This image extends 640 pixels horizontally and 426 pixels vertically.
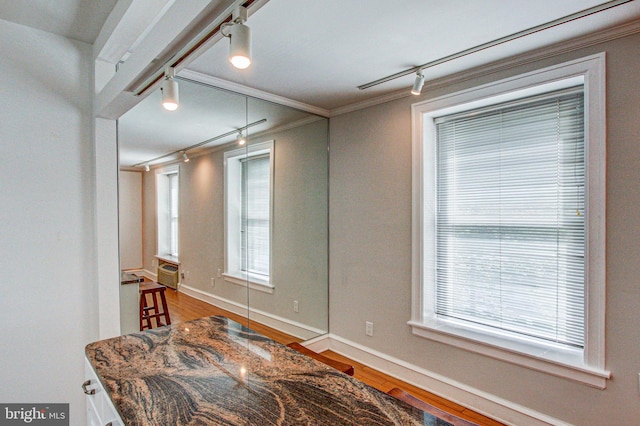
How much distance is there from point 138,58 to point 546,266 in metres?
2.68

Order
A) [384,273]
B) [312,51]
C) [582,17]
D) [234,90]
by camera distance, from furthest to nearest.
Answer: [384,273]
[234,90]
[312,51]
[582,17]

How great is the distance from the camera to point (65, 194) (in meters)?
1.97

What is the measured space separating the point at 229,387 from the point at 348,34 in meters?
1.87

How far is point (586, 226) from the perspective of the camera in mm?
2025

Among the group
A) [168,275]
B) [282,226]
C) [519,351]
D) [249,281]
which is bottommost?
[519,351]

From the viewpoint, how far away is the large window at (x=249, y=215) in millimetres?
2742

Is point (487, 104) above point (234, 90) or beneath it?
beneath

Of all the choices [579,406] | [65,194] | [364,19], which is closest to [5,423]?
[65,194]

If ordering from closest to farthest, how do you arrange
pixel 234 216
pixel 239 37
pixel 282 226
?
pixel 239 37 < pixel 234 216 < pixel 282 226

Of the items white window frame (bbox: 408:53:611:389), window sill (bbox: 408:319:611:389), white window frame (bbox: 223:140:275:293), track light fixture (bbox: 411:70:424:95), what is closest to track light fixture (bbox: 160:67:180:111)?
white window frame (bbox: 223:140:275:293)

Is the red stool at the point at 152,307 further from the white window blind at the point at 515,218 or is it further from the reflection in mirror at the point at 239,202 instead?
the white window blind at the point at 515,218

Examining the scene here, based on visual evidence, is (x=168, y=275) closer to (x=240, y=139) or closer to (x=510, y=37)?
(x=240, y=139)

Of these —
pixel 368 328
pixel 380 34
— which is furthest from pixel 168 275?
pixel 380 34

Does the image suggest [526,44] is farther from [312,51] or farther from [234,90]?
[234,90]
